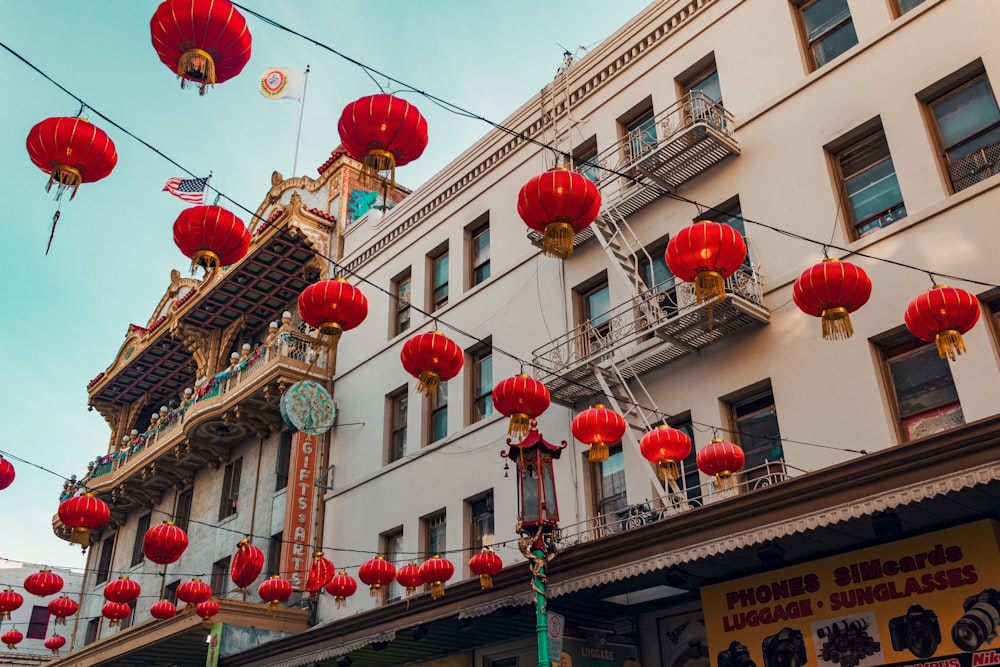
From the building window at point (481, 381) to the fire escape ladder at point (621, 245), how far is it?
419 cm

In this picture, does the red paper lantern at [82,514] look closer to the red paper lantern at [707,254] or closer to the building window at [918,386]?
the red paper lantern at [707,254]

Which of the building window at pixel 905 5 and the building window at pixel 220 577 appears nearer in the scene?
the building window at pixel 905 5

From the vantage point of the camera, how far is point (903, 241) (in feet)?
42.8

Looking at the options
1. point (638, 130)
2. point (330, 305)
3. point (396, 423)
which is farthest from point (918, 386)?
point (396, 423)

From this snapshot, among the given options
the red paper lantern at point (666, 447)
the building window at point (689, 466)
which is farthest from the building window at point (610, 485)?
the red paper lantern at point (666, 447)

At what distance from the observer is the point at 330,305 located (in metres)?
12.1

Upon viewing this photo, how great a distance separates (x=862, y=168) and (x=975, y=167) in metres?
1.89

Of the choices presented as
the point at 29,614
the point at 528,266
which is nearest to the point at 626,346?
the point at 528,266

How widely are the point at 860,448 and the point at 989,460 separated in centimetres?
338

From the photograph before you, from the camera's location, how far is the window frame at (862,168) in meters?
13.6

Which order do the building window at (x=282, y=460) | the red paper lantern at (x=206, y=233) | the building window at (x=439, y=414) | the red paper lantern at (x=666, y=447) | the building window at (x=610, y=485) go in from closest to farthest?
the red paper lantern at (x=206, y=233)
the red paper lantern at (x=666, y=447)
the building window at (x=610, y=485)
the building window at (x=439, y=414)
the building window at (x=282, y=460)

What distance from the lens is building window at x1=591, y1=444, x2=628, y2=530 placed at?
16.0m

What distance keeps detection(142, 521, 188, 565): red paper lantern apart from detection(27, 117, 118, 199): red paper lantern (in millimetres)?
9270

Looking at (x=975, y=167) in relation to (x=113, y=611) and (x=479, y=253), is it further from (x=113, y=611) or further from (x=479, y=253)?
(x=113, y=611)
